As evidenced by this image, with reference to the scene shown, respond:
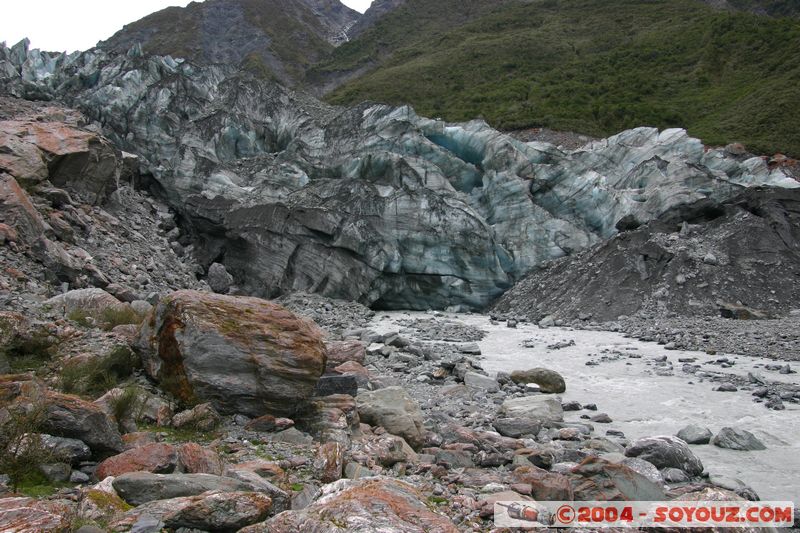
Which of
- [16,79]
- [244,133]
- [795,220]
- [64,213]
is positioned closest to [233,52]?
[16,79]

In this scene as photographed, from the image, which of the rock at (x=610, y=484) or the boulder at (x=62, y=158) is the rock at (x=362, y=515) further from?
the boulder at (x=62, y=158)

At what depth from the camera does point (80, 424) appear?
17.4ft

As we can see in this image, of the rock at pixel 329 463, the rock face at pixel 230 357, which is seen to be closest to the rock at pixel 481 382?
the rock face at pixel 230 357

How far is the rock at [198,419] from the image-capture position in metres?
6.72

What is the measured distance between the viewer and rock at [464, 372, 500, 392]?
11758 mm

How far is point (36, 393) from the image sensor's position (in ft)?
18.0

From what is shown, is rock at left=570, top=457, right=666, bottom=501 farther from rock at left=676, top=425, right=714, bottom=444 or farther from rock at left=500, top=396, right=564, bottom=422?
rock at left=500, top=396, right=564, bottom=422

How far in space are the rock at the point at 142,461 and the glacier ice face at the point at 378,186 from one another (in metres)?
21.6

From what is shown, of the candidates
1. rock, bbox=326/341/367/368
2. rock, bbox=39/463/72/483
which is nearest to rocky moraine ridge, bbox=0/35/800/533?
rock, bbox=39/463/72/483

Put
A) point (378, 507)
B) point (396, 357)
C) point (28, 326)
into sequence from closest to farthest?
1. point (378, 507)
2. point (28, 326)
3. point (396, 357)

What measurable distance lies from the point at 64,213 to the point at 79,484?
1756 cm

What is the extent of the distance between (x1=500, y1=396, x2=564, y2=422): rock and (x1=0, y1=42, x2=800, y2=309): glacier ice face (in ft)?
57.4

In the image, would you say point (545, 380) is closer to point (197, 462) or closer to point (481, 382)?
point (481, 382)

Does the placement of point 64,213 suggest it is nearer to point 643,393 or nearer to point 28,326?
point 28,326
